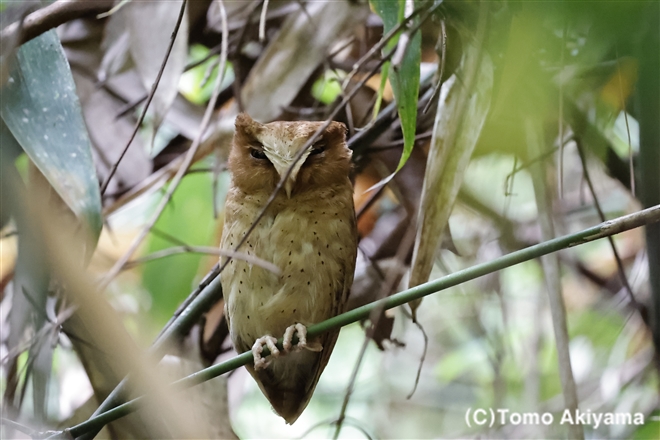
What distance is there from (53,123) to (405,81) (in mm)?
522

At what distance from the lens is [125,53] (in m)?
1.56

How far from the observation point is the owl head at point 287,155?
1.18 m

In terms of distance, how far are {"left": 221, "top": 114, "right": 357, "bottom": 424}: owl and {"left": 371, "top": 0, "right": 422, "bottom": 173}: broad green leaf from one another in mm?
271

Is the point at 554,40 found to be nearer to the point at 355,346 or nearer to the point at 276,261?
the point at 276,261

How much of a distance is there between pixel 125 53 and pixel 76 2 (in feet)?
1.60

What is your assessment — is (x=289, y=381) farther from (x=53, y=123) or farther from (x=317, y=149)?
(x=53, y=123)

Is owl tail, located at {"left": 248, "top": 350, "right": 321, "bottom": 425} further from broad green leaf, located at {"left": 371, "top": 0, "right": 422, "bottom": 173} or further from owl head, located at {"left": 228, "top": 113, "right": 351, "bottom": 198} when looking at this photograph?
broad green leaf, located at {"left": 371, "top": 0, "right": 422, "bottom": 173}

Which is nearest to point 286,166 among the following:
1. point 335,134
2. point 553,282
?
point 335,134

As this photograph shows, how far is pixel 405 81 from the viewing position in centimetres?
95

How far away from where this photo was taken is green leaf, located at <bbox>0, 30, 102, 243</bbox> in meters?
0.87

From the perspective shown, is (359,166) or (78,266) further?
(359,166)

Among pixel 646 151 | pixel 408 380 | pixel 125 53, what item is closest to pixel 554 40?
pixel 646 151

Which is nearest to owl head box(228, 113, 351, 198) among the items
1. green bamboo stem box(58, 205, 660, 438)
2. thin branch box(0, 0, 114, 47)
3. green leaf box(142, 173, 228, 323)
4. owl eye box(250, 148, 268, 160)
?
owl eye box(250, 148, 268, 160)

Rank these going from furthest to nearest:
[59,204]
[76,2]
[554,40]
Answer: [59,204] → [76,2] → [554,40]
